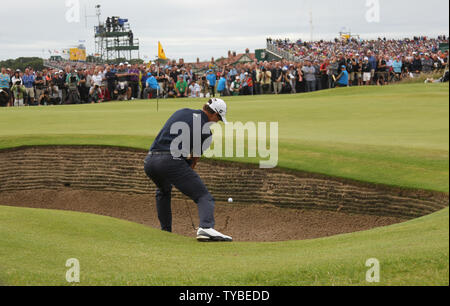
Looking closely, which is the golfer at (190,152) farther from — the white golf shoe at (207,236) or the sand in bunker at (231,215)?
the sand in bunker at (231,215)

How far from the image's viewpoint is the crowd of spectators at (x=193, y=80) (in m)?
34.0

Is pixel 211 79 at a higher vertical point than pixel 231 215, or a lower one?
higher

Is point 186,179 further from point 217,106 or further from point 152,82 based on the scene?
point 152,82

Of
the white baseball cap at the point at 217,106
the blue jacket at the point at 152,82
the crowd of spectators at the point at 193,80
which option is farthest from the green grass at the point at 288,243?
the crowd of spectators at the point at 193,80

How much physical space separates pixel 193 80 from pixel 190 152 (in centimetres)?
3090

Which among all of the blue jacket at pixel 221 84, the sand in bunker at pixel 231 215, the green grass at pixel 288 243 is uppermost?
the blue jacket at pixel 221 84

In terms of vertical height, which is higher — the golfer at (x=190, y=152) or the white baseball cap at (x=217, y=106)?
the white baseball cap at (x=217, y=106)

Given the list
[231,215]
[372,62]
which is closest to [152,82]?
[372,62]

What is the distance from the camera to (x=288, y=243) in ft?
24.9

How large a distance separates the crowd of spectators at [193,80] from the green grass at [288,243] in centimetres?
1932

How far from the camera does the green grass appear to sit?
5000 millimetres

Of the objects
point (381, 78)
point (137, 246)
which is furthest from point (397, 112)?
point (381, 78)

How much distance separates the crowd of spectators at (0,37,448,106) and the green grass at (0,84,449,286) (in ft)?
63.4

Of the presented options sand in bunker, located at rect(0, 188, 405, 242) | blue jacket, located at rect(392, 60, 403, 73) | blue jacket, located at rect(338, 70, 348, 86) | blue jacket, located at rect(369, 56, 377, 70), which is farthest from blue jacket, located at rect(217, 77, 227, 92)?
sand in bunker, located at rect(0, 188, 405, 242)
